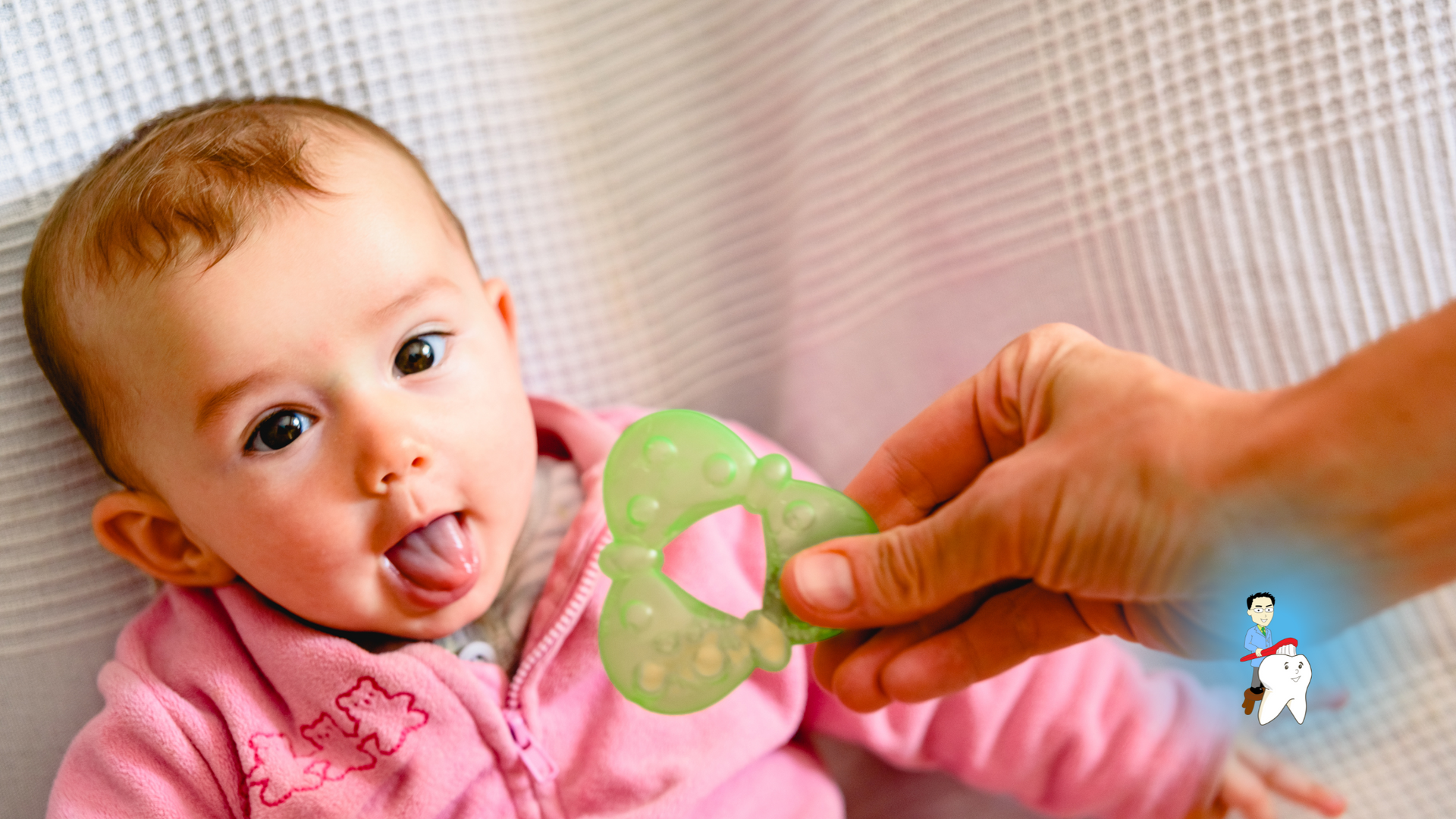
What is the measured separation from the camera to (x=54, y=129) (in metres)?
1.08

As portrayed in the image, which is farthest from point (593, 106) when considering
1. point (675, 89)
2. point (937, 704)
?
point (937, 704)

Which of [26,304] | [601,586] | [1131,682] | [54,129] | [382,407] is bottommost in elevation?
[1131,682]

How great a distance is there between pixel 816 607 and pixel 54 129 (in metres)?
1.01

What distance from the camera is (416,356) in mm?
898

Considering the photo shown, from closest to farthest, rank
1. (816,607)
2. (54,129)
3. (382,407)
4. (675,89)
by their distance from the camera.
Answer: (816,607)
(382,407)
(54,129)
(675,89)

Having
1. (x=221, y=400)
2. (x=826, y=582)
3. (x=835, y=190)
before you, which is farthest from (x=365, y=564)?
(x=835, y=190)

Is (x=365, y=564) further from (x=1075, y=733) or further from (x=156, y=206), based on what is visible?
(x=1075, y=733)

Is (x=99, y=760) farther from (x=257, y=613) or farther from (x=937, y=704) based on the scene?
(x=937, y=704)

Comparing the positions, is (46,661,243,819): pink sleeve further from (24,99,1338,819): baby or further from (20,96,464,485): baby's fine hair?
(20,96,464,485): baby's fine hair

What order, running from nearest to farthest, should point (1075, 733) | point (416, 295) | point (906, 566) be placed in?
point (906, 566) → point (416, 295) → point (1075, 733)

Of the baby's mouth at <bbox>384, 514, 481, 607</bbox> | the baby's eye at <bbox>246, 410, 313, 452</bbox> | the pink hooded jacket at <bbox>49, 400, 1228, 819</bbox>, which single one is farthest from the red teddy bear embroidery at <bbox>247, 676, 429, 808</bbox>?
the baby's eye at <bbox>246, 410, 313, 452</bbox>

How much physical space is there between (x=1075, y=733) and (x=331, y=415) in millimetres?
801

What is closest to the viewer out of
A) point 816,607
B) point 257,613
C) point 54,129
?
point 816,607

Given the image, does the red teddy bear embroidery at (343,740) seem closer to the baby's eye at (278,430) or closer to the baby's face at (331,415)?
the baby's face at (331,415)
